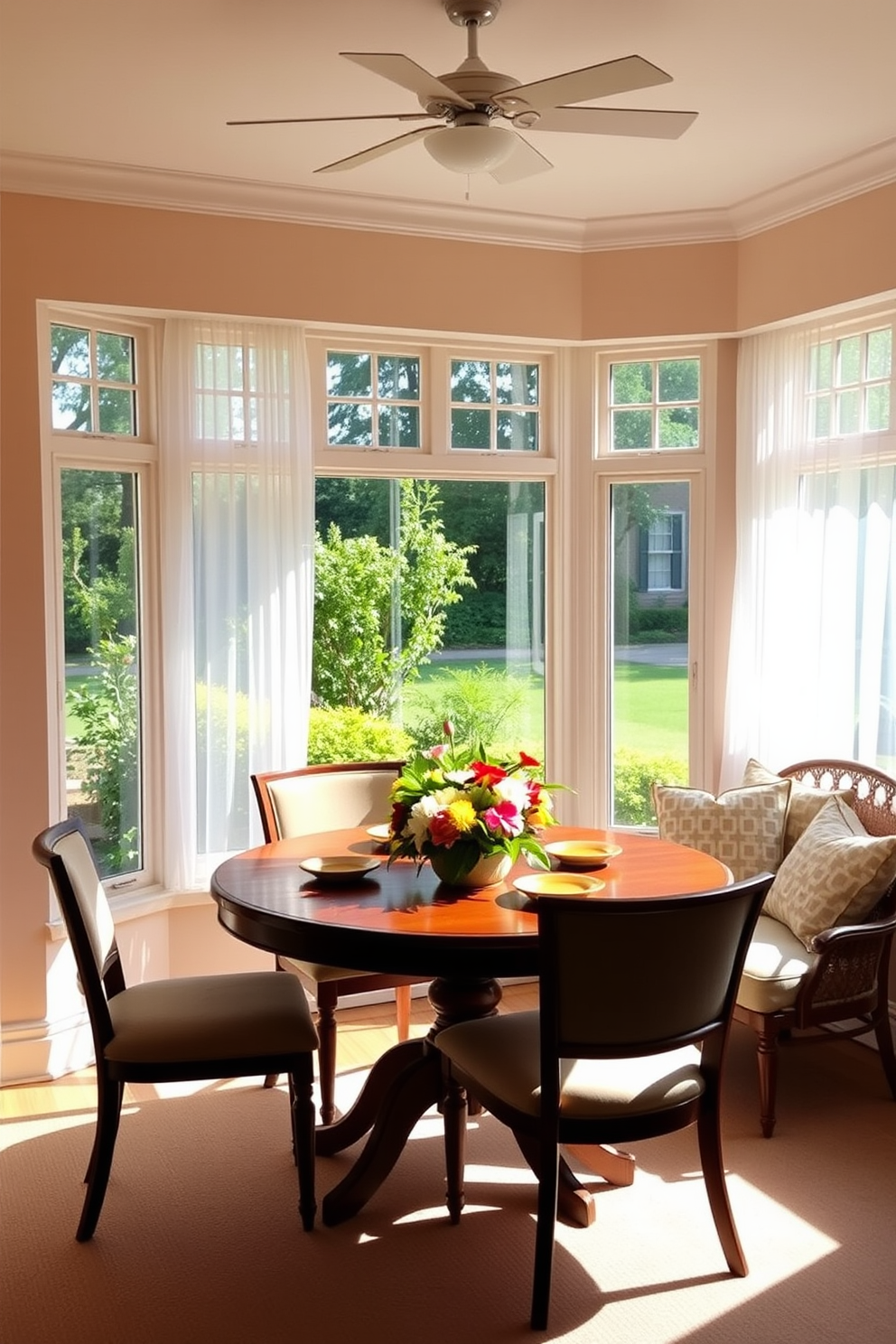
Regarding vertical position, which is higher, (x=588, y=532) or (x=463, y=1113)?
(x=588, y=532)

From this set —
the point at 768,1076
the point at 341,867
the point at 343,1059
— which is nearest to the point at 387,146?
the point at 341,867

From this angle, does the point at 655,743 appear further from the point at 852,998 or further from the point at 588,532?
the point at 852,998

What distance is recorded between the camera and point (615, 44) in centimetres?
331

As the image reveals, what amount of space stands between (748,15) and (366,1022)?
11.6 feet

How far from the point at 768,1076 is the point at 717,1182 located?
0.91 metres

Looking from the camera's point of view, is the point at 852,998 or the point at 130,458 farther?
the point at 130,458

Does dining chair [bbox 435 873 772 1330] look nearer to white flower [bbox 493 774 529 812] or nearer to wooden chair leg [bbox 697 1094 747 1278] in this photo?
wooden chair leg [bbox 697 1094 747 1278]

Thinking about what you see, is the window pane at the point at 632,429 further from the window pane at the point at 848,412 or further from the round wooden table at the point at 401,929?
the round wooden table at the point at 401,929

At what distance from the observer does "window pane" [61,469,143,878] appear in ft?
14.7

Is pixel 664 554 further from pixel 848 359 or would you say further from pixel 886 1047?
pixel 886 1047

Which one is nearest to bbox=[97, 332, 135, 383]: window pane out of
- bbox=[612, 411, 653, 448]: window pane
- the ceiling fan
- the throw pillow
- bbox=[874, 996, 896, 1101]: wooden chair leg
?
the ceiling fan

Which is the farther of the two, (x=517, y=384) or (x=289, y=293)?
(x=517, y=384)

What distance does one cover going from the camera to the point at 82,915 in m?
3.09

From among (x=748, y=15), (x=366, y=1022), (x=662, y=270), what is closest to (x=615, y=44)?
(x=748, y=15)
